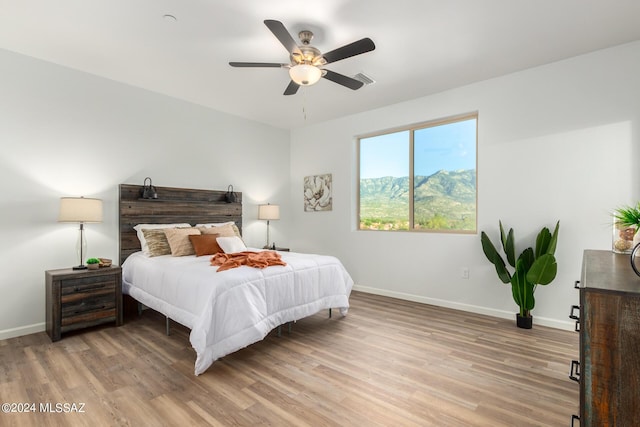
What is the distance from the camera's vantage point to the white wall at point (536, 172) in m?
3.03

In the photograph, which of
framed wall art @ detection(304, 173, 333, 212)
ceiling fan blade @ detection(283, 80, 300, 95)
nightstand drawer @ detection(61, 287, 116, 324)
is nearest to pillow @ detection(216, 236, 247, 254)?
nightstand drawer @ detection(61, 287, 116, 324)

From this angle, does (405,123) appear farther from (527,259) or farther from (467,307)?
(467,307)

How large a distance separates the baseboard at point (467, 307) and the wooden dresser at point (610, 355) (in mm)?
2859

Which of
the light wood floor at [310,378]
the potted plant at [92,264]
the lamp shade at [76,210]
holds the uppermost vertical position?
the lamp shade at [76,210]

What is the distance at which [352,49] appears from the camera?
7.91 ft

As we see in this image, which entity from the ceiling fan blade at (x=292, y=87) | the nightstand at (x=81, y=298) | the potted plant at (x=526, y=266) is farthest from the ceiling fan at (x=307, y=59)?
the nightstand at (x=81, y=298)

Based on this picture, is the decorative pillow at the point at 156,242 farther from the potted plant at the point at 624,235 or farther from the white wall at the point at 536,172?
the potted plant at the point at 624,235

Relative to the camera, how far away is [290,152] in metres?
5.98

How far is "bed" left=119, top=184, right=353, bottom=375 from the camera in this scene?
2441mm

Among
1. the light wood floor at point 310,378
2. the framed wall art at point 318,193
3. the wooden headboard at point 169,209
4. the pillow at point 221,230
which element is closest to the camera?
the light wood floor at point 310,378

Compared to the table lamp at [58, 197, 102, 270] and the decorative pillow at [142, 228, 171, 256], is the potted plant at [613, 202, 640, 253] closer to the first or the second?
the decorative pillow at [142, 228, 171, 256]

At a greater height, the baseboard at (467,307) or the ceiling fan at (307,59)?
the ceiling fan at (307,59)

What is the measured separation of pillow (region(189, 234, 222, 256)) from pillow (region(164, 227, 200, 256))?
6cm

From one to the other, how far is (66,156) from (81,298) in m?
1.54
